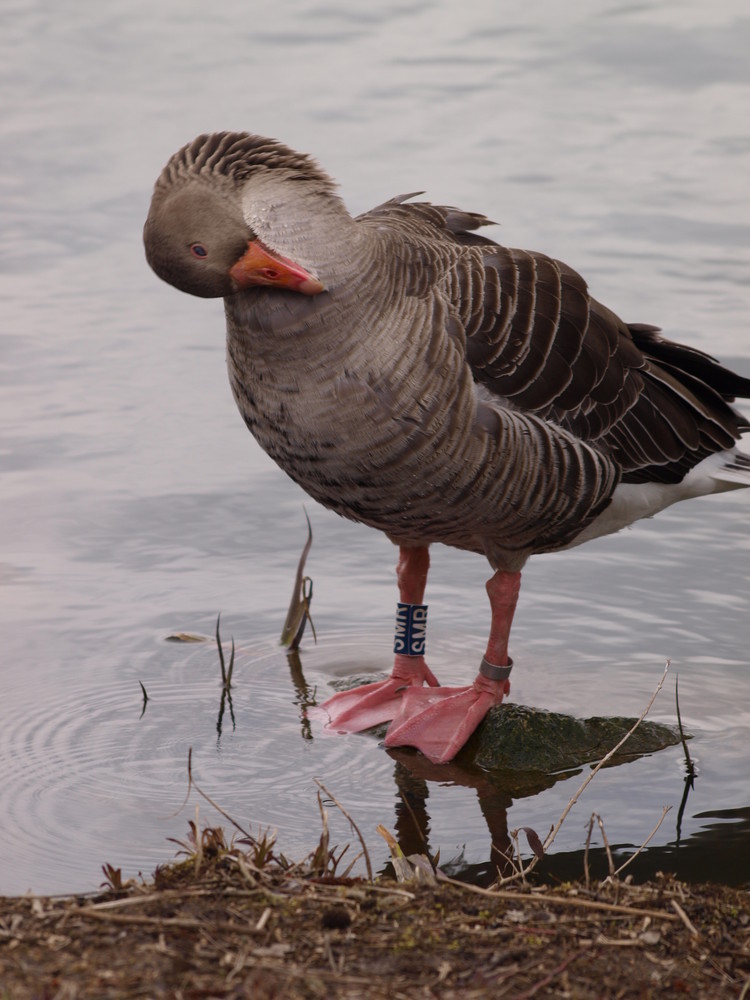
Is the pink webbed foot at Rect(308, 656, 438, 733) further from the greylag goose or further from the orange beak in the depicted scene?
the orange beak

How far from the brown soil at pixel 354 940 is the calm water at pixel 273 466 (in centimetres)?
116

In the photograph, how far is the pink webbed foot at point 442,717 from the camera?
6109 mm

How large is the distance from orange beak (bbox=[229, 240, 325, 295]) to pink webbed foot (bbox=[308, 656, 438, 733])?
2000 millimetres

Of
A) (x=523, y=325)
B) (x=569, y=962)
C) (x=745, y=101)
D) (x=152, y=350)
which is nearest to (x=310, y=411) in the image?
(x=523, y=325)

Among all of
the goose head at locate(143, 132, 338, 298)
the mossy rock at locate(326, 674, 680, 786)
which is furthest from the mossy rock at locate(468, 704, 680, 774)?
the goose head at locate(143, 132, 338, 298)

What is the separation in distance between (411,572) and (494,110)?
8.14 metres

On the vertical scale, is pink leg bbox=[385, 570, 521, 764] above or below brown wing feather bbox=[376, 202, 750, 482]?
below

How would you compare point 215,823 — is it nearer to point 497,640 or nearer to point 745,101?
point 497,640

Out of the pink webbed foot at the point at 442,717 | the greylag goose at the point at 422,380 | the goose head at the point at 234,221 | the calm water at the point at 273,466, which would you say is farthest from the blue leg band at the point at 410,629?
the goose head at the point at 234,221

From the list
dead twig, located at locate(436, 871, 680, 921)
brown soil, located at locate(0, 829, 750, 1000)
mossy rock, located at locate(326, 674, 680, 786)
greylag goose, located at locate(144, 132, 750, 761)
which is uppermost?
greylag goose, located at locate(144, 132, 750, 761)

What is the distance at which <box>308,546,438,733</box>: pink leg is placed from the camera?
6293 millimetres

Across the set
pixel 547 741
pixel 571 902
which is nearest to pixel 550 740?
pixel 547 741

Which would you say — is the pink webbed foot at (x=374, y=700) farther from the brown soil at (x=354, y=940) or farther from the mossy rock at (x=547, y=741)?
the brown soil at (x=354, y=940)

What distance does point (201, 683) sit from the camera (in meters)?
6.53
